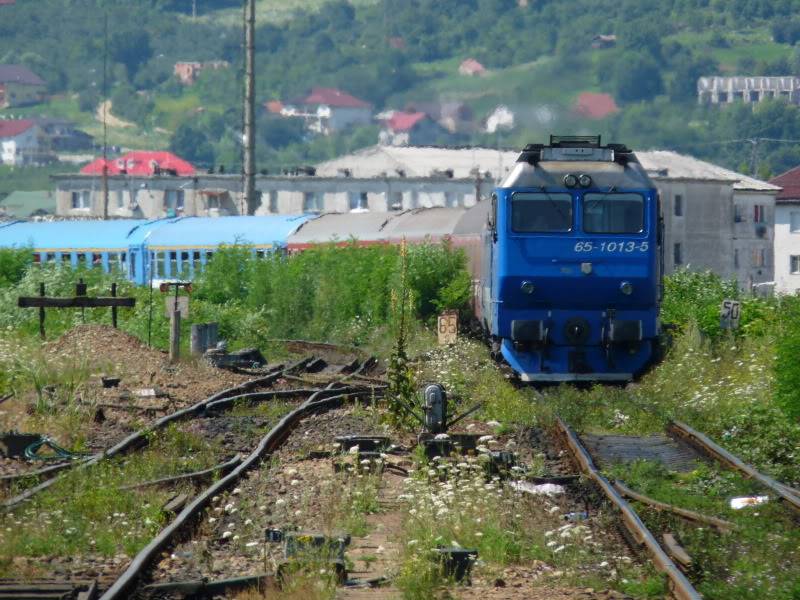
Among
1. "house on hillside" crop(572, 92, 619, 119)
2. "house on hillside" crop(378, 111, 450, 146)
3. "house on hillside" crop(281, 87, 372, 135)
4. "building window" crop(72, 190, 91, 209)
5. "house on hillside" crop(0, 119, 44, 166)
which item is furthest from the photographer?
"house on hillside" crop(0, 119, 44, 166)

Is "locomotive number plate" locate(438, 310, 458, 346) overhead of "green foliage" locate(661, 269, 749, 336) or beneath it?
beneath

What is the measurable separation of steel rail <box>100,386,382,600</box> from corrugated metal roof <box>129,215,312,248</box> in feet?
75.5

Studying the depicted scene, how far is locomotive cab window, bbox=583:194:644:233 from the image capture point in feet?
61.9

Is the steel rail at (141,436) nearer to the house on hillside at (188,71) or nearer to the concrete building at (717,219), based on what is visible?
the concrete building at (717,219)

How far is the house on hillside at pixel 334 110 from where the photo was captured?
485ft

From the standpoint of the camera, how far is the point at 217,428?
15484 mm

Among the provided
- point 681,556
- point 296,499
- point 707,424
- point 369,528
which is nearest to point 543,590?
point 681,556

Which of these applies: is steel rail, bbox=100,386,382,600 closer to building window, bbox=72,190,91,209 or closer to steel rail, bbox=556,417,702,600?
steel rail, bbox=556,417,702,600

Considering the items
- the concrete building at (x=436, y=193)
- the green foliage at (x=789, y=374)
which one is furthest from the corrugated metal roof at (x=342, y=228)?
the concrete building at (x=436, y=193)

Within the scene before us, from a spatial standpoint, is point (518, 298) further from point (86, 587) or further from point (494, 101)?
point (494, 101)

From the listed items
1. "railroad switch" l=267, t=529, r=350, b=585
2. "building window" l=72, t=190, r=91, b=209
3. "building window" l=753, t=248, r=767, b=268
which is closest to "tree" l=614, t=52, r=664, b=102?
"building window" l=753, t=248, r=767, b=268

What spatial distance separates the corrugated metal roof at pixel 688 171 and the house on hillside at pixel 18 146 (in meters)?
110

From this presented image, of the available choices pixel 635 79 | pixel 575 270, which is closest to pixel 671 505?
pixel 575 270

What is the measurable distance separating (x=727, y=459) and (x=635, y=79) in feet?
145
